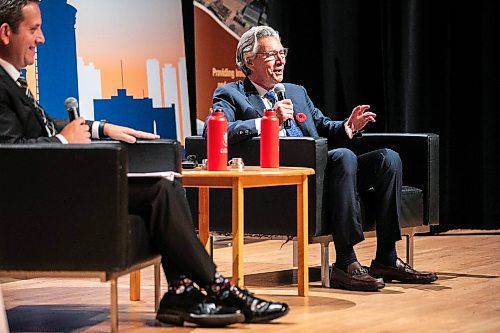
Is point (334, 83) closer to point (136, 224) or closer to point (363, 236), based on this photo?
point (363, 236)

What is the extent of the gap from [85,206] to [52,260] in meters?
0.20

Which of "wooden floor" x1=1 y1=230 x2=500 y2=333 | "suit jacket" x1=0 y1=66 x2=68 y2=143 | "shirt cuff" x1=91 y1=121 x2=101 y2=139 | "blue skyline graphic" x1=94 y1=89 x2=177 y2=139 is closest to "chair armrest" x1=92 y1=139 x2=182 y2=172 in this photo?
"shirt cuff" x1=91 y1=121 x2=101 y2=139

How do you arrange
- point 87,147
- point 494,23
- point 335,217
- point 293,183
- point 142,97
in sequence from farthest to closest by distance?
point 494,23 < point 142,97 < point 335,217 < point 293,183 < point 87,147

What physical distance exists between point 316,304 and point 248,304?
0.53 metres

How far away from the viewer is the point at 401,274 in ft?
15.1

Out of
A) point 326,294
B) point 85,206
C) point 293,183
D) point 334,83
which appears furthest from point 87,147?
point 334,83

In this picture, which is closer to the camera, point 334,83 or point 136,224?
point 136,224

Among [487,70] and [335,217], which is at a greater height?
[487,70]

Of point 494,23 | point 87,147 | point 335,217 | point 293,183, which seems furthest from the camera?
point 494,23

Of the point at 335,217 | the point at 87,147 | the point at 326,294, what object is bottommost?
the point at 326,294

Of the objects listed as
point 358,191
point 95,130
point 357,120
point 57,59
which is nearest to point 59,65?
point 57,59

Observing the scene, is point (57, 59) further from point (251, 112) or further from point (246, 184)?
point (246, 184)

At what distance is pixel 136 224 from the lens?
335 centimetres

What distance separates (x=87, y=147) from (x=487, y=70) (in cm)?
412
